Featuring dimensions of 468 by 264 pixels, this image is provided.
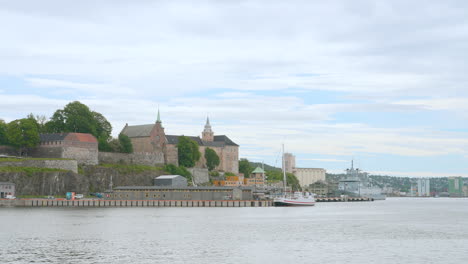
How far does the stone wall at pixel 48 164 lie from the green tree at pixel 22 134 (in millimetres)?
7030

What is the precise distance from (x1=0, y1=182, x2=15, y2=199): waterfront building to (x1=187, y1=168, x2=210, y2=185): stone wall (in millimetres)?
51785

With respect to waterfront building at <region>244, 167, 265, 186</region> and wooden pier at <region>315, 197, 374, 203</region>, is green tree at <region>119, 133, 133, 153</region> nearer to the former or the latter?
waterfront building at <region>244, 167, 265, 186</region>

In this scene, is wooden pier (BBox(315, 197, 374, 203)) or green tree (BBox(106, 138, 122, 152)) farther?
wooden pier (BBox(315, 197, 374, 203))

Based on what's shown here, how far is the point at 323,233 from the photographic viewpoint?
56625 mm

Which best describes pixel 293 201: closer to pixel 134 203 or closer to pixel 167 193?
pixel 167 193

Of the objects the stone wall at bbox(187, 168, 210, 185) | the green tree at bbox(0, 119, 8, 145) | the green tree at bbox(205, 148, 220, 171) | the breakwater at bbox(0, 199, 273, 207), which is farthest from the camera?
the green tree at bbox(205, 148, 220, 171)

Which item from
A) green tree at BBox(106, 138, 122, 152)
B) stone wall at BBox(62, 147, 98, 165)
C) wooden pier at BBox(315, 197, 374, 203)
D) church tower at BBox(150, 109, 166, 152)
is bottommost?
wooden pier at BBox(315, 197, 374, 203)

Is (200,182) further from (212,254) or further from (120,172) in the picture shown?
(212,254)

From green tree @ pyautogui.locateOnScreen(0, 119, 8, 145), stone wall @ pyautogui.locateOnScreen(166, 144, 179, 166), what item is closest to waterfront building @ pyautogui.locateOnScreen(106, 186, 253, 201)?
green tree @ pyautogui.locateOnScreen(0, 119, 8, 145)

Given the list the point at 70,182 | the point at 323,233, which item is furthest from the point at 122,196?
the point at 323,233

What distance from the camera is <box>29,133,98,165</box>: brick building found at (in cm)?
11594

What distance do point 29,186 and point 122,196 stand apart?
1574 centimetres

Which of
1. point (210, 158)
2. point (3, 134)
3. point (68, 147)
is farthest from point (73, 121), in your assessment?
point (210, 158)

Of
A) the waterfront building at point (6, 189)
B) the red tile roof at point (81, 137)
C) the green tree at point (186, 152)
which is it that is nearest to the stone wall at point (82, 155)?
the red tile roof at point (81, 137)
